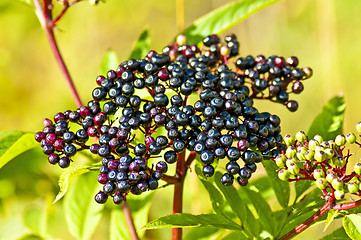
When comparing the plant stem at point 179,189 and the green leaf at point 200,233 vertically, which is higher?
the plant stem at point 179,189

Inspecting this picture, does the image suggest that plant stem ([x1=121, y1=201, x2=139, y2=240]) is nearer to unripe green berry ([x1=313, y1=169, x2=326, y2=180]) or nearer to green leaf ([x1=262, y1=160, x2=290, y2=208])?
green leaf ([x1=262, y1=160, x2=290, y2=208])

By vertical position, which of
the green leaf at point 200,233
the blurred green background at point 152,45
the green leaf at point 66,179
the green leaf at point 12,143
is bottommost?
the green leaf at point 200,233

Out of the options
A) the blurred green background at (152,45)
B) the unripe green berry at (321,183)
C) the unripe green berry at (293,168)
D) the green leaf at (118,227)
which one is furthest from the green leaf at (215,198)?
the blurred green background at (152,45)

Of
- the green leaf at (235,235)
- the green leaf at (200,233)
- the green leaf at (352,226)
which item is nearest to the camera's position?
the green leaf at (352,226)

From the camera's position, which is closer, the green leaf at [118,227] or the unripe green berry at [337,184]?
the unripe green berry at [337,184]

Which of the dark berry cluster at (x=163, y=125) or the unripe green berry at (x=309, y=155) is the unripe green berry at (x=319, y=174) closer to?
the unripe green berry at (x=309, y=155)

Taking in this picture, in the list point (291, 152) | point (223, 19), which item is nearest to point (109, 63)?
point (223, 19)
